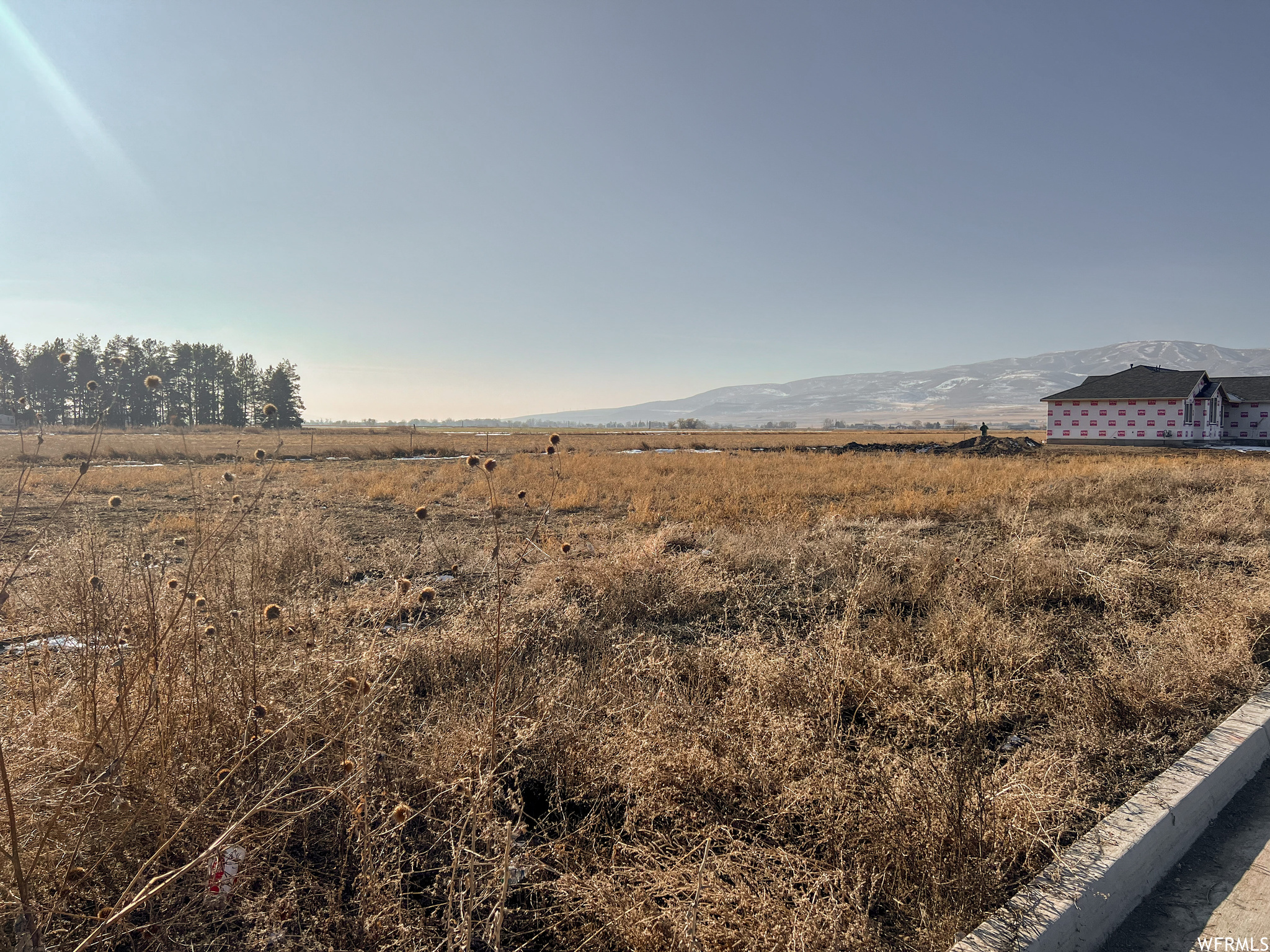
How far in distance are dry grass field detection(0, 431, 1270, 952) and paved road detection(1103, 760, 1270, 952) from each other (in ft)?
1.06

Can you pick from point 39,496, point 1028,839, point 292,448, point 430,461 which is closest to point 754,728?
point 1028,839

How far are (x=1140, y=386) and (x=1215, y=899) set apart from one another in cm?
4170

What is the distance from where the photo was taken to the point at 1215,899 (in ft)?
7.89

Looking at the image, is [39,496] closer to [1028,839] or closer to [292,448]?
[1028,839]

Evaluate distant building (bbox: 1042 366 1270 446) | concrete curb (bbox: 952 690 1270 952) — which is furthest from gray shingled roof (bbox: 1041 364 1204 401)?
concrete curb (bbox: 952 690 1270 952)

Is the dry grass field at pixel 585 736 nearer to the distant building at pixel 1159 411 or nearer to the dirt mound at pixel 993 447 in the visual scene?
the dirt mound at pixel 993 447

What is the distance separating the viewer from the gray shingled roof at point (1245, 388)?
38.2 meters

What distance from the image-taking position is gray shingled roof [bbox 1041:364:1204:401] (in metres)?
33.4

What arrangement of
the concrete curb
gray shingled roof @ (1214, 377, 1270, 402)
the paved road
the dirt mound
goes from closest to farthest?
the concrete curb < the paved road < the dirt mound < gray shingled roof @ (1214, 377, 1270, 402)

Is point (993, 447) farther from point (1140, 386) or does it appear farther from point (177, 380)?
point (177, 380)

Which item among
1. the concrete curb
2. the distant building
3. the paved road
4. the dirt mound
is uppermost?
the distant building

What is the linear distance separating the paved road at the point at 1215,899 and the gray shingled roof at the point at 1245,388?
160 ft

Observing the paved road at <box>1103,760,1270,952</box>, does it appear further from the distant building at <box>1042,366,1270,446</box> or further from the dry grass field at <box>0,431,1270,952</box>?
the distant building at <box>1042,366,1270,446</box>

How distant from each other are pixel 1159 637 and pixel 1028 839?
3.33m
